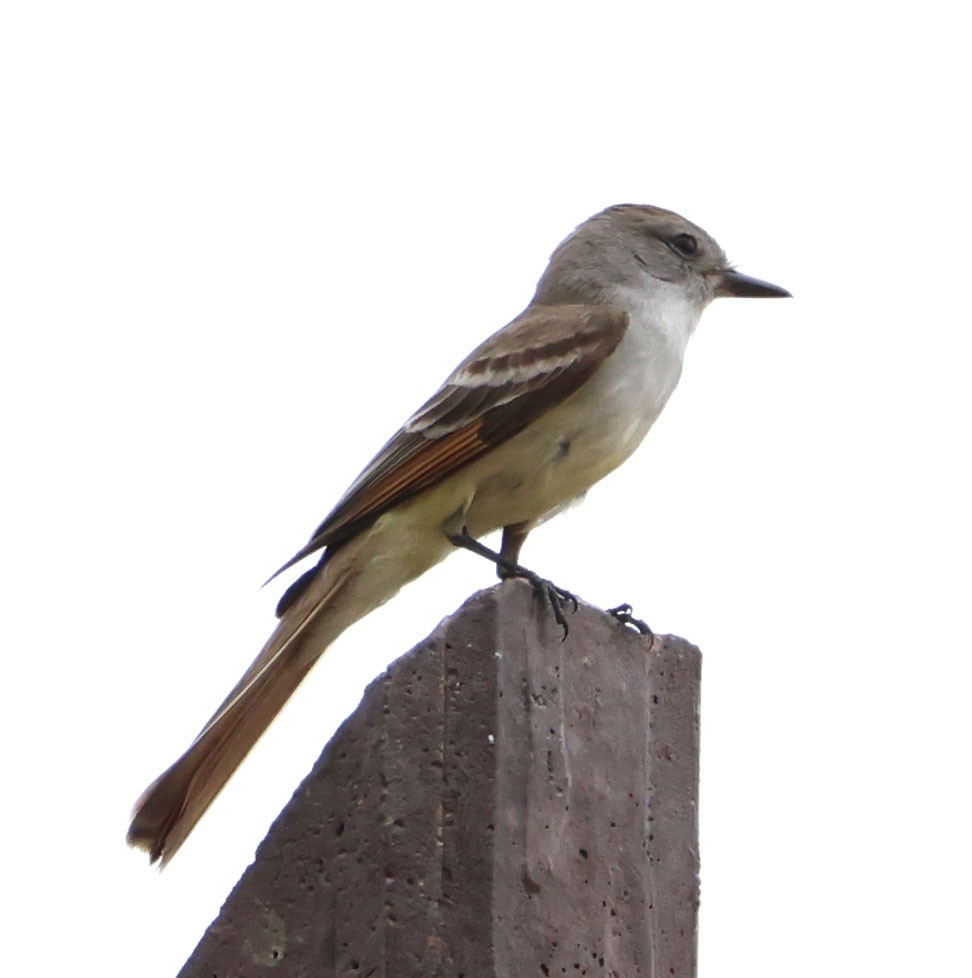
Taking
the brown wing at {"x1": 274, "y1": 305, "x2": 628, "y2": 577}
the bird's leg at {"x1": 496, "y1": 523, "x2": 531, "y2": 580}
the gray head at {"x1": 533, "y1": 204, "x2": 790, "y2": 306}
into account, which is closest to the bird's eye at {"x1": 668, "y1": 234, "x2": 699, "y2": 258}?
the gray head at {"x1": 533, "y1": 204, "x2": 790, "y2": 306}

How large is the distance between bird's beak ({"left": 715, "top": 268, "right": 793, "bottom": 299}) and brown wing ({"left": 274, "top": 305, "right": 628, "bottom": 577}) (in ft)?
4.72

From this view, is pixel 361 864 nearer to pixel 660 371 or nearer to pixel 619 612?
pixel 619 612

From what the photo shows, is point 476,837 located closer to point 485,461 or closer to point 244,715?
point 244,715

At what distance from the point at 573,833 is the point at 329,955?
0.77 m

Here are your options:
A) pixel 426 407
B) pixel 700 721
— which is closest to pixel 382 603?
pixel 426 407

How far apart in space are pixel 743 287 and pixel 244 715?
151 inches

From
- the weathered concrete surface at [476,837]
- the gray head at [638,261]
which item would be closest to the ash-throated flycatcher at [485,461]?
the gray head at [638,261]

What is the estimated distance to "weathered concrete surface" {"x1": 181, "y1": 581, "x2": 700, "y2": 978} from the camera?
520 centimetres

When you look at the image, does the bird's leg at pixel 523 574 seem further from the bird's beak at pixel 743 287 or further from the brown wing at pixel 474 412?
the bird's beak at pixel 743 287

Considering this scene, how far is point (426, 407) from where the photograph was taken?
8.38 metres

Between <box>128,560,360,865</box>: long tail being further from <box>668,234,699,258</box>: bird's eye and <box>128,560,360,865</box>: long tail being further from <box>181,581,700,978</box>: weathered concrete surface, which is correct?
<box>668,234,699,258</box>: bird's eye

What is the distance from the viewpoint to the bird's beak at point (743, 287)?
31.9 feet

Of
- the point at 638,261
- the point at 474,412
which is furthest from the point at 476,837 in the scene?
the point at 638,261

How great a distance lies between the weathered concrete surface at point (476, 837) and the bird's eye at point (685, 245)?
4074 millimetres
